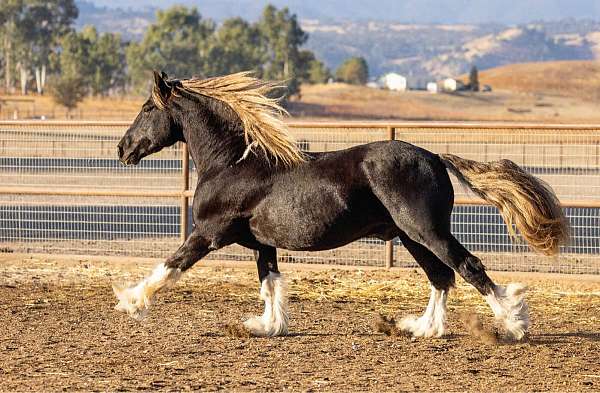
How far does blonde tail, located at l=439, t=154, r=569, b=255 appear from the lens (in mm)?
7617

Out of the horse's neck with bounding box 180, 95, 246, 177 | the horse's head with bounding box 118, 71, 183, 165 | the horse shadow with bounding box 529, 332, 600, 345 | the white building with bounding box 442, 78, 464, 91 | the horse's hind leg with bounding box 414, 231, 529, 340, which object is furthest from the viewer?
the white building with bounding box 442, 78, 464, 91

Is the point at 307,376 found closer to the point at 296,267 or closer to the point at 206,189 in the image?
the point at 206,189

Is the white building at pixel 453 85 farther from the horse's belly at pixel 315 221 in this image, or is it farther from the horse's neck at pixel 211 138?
the horse's belly at pixel 315 221

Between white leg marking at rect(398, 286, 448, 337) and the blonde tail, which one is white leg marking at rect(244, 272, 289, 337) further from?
the blonde tail

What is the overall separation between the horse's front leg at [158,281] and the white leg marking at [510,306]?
2001 millimetres

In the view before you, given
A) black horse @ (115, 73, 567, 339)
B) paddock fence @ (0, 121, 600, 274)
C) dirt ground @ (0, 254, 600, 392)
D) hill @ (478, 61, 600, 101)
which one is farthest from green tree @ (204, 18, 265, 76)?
black horse @ (115, 73, 567, 339)

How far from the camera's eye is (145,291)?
7410 millimetres

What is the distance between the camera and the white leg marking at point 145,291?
7.41 m

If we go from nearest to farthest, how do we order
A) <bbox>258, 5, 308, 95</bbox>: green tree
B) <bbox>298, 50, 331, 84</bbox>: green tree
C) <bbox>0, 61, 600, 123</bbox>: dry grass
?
<bbox>0, 61, 600, 123</bbox>: dry grass → <bbox>258, 5, 308, 95</bbox>: green tree → <bbox>298, 50, 331, 84</bbox>: green tree

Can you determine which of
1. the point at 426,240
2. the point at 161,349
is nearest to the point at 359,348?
the point at 426,240

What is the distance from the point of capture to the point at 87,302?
9578mm

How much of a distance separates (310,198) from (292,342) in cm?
103

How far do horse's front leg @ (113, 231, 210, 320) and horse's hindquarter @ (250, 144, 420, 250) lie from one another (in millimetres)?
428

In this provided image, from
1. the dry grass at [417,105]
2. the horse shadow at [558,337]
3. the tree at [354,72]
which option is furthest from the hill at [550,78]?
the horse shadow at [558,337]
